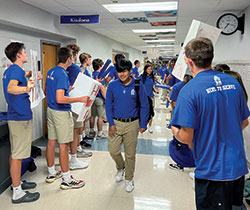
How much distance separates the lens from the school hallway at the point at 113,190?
8.70 feet

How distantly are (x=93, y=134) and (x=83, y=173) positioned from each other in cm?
192

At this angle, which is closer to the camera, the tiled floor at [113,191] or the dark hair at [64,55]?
the tiled floor at [113,191]

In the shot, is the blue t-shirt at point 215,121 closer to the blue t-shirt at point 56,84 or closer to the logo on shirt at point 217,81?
the logo on shirt at point 217,81

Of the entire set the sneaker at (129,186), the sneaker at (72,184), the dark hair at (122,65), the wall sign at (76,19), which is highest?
the wall sign at (76,19)

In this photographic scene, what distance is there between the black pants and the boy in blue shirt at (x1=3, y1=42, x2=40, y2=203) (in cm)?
193

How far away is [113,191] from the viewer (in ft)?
9.71

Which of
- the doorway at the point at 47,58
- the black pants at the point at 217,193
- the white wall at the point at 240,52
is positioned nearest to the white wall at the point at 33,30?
the doorway at the point at 47,58

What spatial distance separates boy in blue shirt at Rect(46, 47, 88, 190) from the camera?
278 cm

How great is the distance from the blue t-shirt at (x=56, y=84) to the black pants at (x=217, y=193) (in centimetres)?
189

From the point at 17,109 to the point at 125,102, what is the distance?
47.3 inches

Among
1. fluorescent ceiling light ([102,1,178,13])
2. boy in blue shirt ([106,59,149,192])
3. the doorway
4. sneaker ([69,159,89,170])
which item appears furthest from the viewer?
the doorway

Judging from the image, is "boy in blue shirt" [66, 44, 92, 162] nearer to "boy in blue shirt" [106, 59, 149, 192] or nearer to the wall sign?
"boy in blue shirt" [106, 59, 149, 192]

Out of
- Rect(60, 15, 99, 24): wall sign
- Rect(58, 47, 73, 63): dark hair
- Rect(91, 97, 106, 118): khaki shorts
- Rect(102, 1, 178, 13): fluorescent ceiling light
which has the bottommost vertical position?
Rect(91, 97, 106, 118): khaki shorts

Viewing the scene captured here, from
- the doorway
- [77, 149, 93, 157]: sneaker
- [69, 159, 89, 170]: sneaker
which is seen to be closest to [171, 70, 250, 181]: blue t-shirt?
[69, 159, 89, 170]: sneaker
